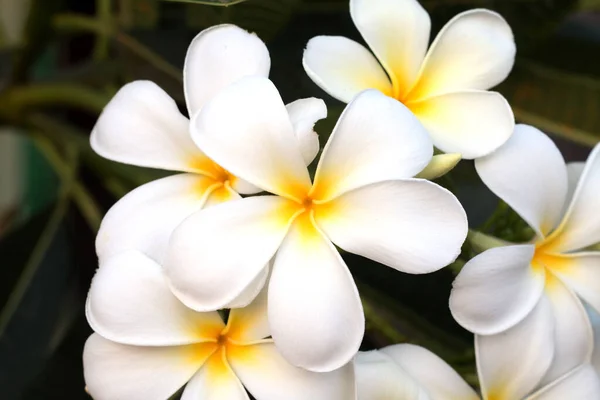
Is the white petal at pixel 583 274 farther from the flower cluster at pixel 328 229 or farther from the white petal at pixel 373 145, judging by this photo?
the white petal at pixel 373 145

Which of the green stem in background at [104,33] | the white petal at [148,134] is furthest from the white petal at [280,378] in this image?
the green stem in background at [104,33]

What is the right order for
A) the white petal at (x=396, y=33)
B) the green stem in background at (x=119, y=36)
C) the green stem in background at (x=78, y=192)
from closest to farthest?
the white petal at (x=396, y=33) < the green stem in background at (x=119, y=36) < the green stem in background at (x=78, y=192)

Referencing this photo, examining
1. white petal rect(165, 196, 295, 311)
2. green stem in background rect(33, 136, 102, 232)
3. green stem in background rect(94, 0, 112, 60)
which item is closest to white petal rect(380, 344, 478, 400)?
white petal rect(165, 196, 295, 311)

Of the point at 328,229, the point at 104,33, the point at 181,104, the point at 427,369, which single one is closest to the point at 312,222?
the point at 328,229

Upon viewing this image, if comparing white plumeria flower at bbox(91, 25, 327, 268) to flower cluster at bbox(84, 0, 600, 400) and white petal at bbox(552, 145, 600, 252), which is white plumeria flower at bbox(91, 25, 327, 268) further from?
white petal at bbox(552, 145, 600, 252)

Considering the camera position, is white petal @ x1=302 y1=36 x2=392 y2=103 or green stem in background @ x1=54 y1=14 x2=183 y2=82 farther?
green stem in background @ x1=54 y1=14 x2=183 y2=82

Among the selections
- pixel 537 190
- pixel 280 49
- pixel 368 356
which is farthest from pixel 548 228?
pixel 280 49

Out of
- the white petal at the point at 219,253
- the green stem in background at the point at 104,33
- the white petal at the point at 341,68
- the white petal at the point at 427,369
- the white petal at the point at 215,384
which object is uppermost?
Result: the white petal at the point at 341,68

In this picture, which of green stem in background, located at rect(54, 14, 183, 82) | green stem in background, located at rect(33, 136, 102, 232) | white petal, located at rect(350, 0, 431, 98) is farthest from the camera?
green stem in background, located at rect(33, 136, 102, 232)
